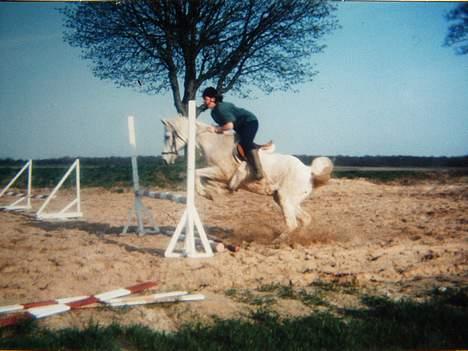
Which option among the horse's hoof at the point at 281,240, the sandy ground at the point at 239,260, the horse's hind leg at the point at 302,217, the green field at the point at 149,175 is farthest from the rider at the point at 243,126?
the green field at the point at 149,175

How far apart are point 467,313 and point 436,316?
28 cm

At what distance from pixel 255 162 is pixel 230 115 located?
78 centimetres

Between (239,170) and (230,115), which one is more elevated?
(230,115)

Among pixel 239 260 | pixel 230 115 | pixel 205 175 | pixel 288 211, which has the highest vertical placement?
pixel 230 115

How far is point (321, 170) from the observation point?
23.9 ft

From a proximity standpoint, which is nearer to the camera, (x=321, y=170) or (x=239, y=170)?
(x=239, y=170)

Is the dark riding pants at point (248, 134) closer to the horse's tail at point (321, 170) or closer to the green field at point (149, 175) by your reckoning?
the horse's tail at point (321, 170)

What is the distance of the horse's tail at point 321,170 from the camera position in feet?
23.9

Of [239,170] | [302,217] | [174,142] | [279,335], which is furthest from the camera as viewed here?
[302,217]

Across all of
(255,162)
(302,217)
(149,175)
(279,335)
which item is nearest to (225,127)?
(255,162)

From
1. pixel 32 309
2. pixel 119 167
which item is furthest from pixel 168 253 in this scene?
pixel 119 167

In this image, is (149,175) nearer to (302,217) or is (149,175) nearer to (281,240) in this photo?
(302,217)

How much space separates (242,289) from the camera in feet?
15.2

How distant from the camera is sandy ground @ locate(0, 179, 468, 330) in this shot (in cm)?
420
